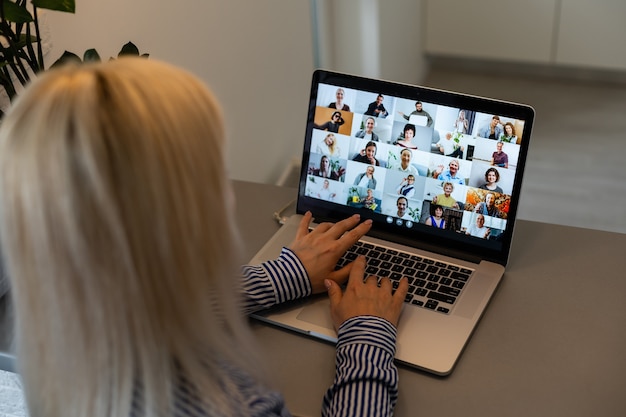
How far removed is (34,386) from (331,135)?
60cm

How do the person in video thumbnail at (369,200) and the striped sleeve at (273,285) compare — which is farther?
the person in video thumbnail at (369,200)

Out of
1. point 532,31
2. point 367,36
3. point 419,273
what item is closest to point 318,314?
point 419,273

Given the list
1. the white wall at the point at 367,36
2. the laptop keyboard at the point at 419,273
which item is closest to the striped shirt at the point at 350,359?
the laptop keyboard at the point at 419,273

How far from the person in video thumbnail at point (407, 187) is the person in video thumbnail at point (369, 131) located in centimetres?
7

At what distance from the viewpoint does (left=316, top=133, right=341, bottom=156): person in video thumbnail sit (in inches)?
45.5

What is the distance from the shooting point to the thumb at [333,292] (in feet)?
3.24

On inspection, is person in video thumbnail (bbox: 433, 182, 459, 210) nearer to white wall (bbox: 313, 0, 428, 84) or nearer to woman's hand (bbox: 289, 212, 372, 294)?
woman's hand (bbox: 289, 212, 372, 294)

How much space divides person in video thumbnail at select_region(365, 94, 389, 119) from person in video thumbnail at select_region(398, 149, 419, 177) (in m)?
0.06

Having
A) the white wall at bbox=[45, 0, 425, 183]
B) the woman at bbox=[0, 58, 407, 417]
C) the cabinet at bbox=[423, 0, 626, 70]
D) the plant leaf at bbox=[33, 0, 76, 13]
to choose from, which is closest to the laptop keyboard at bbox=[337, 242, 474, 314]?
the woman at bbox=[0, 58, 407, 417]

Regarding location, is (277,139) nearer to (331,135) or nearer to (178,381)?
(331,135)

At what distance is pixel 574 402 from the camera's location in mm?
857

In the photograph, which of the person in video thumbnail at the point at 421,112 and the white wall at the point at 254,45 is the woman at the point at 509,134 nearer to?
the person in video thumbnail at the point at 421,112

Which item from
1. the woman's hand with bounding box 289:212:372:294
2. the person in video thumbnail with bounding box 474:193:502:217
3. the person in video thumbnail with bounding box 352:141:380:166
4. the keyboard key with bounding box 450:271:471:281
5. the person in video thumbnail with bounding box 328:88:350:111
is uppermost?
the person in video thumbnail with bounding box 328:88:350:111

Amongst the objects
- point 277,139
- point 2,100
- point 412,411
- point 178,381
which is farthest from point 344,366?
point 277,139
